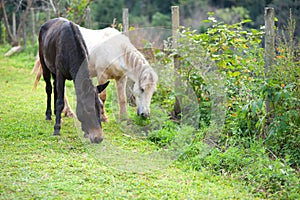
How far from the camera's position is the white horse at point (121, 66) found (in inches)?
248

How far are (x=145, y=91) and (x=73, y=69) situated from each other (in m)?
1.06

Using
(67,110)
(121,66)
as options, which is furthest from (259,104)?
(67,110)

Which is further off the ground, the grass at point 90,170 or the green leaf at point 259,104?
the green leaf at point 259,104

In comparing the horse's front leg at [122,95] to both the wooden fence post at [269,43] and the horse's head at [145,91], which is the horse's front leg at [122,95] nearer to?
the horse's head at [145,91]

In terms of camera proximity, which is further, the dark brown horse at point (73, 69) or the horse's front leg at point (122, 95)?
the horse's front leg at point (122, 95)

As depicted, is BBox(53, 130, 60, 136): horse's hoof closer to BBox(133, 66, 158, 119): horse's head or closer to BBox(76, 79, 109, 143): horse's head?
BBox(76, 79, 109, 143): horse's head

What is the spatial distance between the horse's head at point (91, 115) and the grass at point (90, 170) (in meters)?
0.16

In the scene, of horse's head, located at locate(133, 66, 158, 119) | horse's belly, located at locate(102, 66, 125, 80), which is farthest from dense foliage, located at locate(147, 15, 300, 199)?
horse's belly, located at locate(102, 66, 125, 80)

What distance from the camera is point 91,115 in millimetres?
5469

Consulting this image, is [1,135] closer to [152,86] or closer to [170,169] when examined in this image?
[152,86]

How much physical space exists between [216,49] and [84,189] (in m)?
3.02

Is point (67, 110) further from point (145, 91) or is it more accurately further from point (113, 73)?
point (145, 91)

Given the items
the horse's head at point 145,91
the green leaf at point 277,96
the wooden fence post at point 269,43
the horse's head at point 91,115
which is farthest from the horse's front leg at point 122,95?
the green leaf at point 277,96

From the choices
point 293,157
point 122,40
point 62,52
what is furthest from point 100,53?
point 293,157
